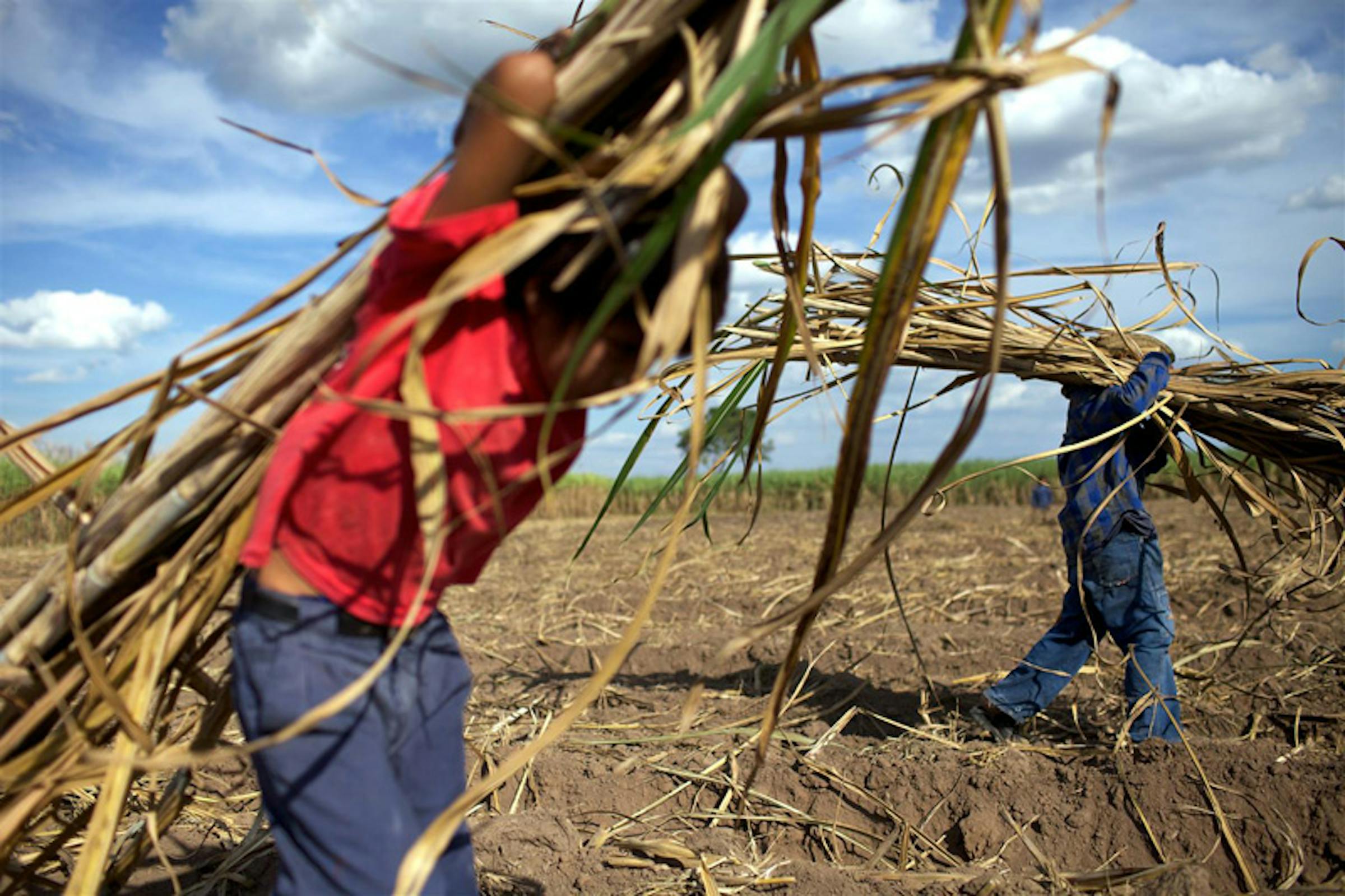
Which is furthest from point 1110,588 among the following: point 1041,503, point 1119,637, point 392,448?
point 1041,503

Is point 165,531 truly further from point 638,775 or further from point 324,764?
point 638,775

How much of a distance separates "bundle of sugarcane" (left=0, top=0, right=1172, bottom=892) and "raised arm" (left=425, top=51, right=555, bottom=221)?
0.16ft

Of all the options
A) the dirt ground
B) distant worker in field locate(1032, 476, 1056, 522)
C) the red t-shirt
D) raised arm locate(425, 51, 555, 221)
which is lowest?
the dirt ground

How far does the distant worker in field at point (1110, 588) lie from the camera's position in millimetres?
3650

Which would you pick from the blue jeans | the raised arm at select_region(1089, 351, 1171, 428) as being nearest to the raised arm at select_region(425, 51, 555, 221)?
the raised arm at select_region(1089, 351, 1171, 428)

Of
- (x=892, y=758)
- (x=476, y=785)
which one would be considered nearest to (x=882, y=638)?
(x=892, y=758)

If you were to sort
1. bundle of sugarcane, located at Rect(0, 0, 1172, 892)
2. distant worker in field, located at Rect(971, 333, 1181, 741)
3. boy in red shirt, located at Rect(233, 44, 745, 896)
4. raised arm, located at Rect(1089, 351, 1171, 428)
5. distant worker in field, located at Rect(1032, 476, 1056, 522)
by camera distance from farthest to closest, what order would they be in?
distant worker in field, located at Rect(1032, 476, 1056, 522), distant worker in field, located at Rect(971, 333, 1181, 741), raised arm, located at Rect(1089, 351, 1171, 428), boy in red shirt, located at Rect(233, 44, 745, 896), bundle of sugarcane, located at Rect(0, 0, 1172, 892)

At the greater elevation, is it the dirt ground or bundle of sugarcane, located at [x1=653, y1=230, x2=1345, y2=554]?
bundle of sugarcane, located at [x1=653, y1=230, x2=1345, y2=554]

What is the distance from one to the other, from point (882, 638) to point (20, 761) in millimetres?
4490

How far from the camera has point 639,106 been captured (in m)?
1.53

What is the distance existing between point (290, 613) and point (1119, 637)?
11.0ft

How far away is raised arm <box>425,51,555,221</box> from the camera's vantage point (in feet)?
4.18

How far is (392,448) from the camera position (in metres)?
1.38

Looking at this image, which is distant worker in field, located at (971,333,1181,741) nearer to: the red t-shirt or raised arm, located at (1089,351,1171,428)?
raised arm, located at (1089,351,1171,428)
